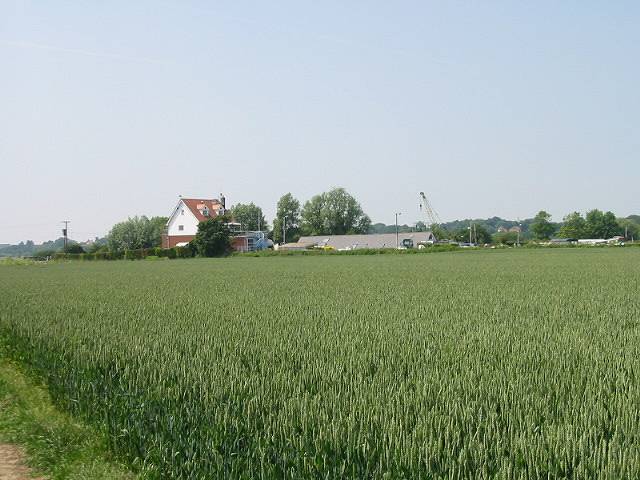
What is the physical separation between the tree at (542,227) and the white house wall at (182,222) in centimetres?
10217

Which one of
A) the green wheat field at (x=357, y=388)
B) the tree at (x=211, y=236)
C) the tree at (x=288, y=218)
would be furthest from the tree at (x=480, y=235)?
the green wheat field at (x=357, y=388)

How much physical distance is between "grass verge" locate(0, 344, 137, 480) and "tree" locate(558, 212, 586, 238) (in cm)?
17799

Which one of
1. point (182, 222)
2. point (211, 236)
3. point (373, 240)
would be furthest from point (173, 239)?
point (373, 240)

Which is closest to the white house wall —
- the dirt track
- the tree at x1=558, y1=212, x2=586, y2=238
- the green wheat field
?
the green wheat field

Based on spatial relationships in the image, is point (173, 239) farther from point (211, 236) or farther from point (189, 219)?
point (211, 236)

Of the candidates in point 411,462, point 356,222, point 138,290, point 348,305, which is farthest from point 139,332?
point 356,222

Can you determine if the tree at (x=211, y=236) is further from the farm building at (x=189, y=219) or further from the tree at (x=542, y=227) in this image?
the tree at (x=542, y=227)

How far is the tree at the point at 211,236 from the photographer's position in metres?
80.3

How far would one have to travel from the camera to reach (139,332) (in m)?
11.2

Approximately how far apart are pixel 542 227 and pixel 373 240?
2503 inches

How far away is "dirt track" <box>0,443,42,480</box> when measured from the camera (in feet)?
20.7

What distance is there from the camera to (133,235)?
11419cm

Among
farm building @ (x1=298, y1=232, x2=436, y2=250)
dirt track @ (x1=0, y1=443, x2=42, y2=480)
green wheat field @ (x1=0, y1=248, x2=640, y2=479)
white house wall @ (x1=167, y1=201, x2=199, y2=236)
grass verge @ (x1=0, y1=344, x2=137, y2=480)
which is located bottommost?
dirt track @ (x1=0, y1=443, x2=42, y2=480)

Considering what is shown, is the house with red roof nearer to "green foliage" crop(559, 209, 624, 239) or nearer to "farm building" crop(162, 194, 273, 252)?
"farm building" crop(162, 194, 273, 252)
